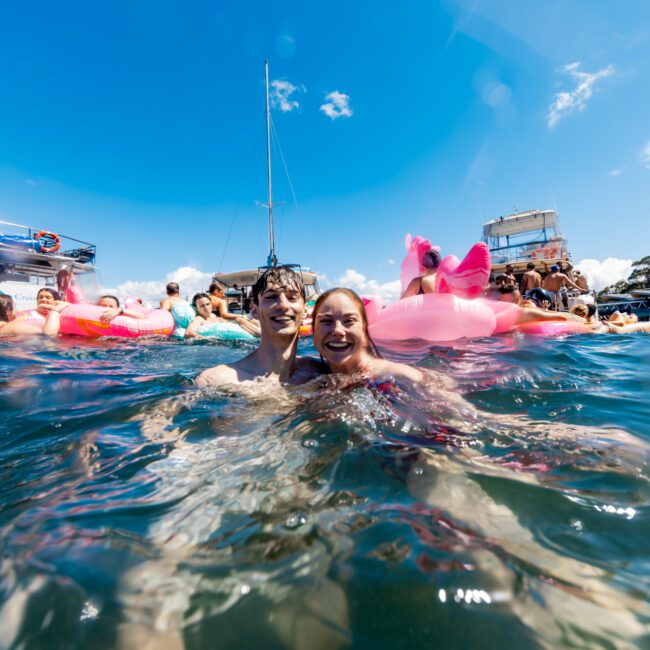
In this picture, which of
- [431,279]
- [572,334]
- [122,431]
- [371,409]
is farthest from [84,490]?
[572,334]

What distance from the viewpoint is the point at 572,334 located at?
6.13 m

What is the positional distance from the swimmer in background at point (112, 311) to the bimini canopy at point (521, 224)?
23658 mm

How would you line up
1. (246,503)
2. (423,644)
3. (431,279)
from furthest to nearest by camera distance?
(431,279) → (246,503) → (423,644)

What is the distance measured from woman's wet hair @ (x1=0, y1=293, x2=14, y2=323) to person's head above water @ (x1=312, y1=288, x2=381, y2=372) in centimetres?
632

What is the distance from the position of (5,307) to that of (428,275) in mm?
7292

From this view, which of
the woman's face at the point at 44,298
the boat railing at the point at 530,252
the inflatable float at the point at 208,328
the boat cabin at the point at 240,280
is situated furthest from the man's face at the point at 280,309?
the boat railing at the point at 530,252

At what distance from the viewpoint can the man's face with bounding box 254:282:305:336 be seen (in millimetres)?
2658

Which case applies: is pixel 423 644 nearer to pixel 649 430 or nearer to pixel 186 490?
pixel 186 490

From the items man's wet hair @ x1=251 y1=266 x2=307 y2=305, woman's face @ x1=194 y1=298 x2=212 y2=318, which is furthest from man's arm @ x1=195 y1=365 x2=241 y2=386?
woman's face @ x1=194 y1=298 x2=212 y2=318

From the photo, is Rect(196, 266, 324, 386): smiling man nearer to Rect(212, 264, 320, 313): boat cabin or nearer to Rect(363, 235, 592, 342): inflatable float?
Rect(363, 235, 592, 342): inflatable float

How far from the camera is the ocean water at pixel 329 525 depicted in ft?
2.74

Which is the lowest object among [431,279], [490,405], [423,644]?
[423,644]

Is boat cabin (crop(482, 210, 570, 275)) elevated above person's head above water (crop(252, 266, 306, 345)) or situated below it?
above

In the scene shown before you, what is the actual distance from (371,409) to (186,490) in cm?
110
